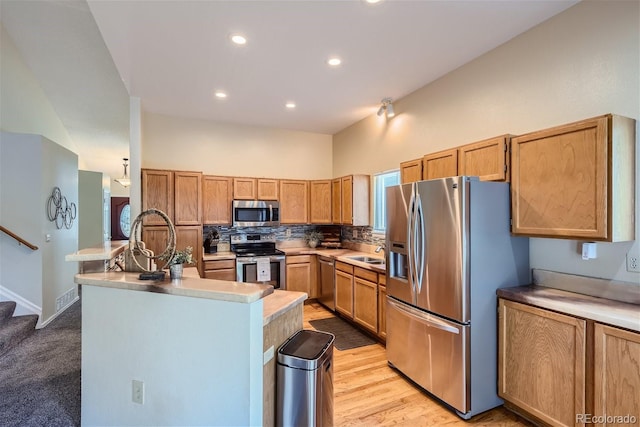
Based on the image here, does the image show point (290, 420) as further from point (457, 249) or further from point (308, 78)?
point (308, 78)

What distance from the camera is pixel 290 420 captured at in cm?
180

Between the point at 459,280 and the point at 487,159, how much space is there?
1.06 meters

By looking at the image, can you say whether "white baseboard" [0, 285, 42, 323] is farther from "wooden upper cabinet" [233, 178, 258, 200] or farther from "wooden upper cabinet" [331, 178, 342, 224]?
"wooden upper cabinet" [331, 178, 342, 224]

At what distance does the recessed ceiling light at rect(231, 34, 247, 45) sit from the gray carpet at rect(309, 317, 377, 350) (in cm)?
328

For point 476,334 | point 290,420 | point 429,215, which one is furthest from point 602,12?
point 290,420

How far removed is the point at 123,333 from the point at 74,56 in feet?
12.4

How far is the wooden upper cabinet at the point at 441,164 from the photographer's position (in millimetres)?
2850

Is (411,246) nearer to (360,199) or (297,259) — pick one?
(360,199)

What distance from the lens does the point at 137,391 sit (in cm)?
181

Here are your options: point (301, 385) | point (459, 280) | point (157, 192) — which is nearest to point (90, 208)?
point (157, 192)

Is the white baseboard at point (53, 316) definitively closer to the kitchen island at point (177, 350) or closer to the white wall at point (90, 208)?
the white wall at point (90, 208)

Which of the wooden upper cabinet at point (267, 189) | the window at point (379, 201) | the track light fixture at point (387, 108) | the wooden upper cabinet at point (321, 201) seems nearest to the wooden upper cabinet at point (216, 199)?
the wooden upper cabinet at point (267, 189)

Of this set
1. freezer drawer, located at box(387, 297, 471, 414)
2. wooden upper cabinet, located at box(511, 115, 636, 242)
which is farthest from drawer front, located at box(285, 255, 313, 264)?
wooden upper cabinet, located at box(511, 115, 636, 242)

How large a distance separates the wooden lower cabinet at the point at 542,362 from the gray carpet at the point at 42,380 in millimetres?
3120
